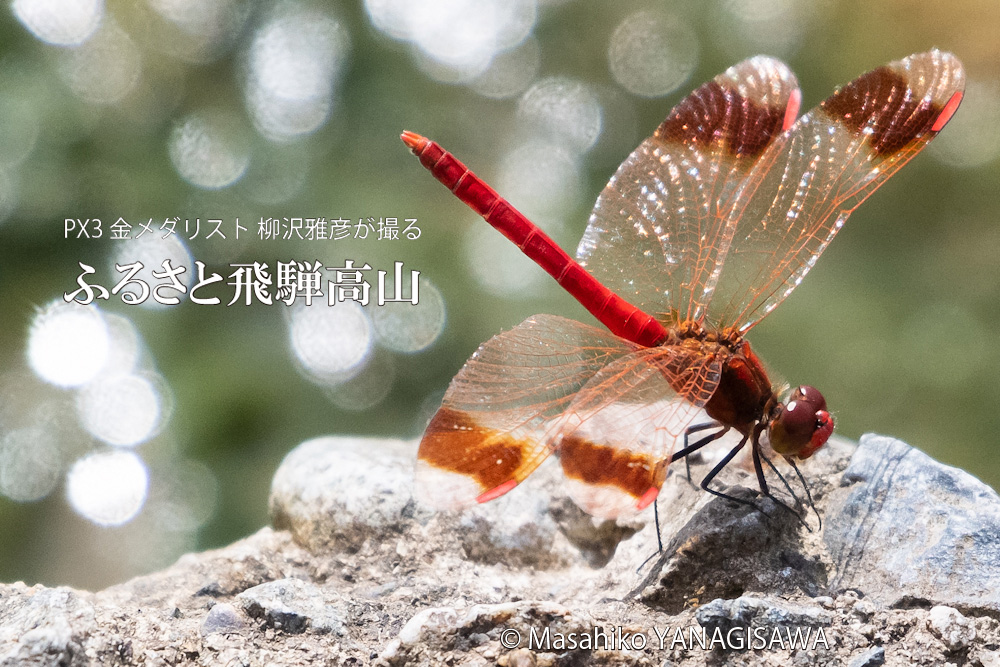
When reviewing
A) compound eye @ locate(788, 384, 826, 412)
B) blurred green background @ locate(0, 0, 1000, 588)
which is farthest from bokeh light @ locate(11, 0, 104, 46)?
compound eye @ locate(788, 384, 826, 412)

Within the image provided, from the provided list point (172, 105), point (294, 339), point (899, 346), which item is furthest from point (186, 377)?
point (899, 346)

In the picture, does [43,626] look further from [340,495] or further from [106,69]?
[106,69]

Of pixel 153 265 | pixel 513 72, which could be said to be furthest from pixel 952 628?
pixel 513 72

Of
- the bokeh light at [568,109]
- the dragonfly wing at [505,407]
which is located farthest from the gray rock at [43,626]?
the bokeh light at [568,109]

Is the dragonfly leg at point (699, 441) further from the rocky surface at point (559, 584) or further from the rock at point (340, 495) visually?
the rock at point (340, 495)

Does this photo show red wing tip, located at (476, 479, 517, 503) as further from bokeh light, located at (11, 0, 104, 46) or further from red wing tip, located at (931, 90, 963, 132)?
bokeh light, located at (11, 0, 104, 46)

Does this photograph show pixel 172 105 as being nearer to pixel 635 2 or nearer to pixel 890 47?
pixel 635 2

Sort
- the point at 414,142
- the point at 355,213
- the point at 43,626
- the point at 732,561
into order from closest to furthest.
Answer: the point at 43,626 → the point at 732,561 → the point at 414,142 → the point at 355,213
